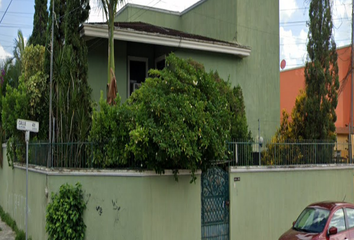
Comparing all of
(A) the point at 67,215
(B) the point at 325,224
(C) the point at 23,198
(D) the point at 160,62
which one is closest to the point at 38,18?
(D) the point at 160,62

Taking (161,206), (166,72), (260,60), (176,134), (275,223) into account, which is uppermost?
(260,60)

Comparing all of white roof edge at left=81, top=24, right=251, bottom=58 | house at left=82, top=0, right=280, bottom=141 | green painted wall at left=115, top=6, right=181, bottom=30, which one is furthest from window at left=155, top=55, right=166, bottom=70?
green painted wall at left=115, top=6, right=181, bottom=30

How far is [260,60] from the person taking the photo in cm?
1634

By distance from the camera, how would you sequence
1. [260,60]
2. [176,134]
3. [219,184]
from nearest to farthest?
[176,134] < [219,184] < [260,60]

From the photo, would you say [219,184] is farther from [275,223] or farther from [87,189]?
[87,189]

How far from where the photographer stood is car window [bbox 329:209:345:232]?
8141 mm

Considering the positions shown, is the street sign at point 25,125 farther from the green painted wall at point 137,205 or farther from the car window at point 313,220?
the car window at point 313,220

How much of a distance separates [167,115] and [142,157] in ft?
3.64

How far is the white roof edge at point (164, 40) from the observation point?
12.2 metres

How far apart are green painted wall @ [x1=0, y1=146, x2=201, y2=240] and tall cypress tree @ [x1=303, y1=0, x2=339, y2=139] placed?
21.6ft

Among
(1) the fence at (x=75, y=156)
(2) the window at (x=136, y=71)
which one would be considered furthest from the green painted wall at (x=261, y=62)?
(1) the fence at (x=75, y=156)

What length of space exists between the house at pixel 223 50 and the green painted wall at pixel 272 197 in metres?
4.48

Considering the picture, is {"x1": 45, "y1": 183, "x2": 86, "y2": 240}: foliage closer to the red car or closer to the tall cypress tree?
the red car

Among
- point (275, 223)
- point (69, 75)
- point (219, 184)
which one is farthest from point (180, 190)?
point (69, 75)
